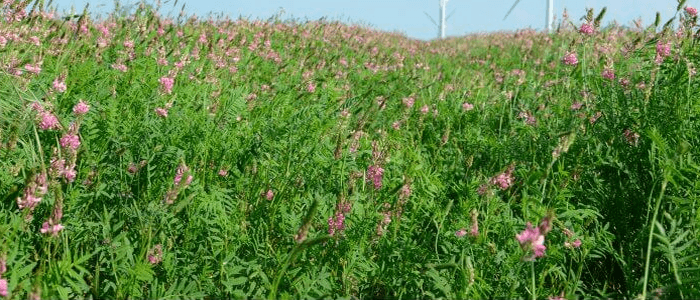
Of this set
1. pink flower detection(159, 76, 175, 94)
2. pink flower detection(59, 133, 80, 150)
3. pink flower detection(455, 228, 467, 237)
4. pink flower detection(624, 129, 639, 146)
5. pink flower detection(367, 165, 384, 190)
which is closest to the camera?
pink flower detection(59, 133, 80, 150)

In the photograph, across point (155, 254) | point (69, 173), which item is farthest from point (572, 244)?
point (69, 173)

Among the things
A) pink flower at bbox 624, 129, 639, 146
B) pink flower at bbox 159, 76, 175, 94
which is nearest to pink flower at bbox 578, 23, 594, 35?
pink flower at bbox 624, 129, 639, 146

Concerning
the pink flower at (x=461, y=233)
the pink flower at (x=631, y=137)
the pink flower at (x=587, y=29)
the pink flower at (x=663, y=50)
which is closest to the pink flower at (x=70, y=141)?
the pink flower at (x=461, y=233)

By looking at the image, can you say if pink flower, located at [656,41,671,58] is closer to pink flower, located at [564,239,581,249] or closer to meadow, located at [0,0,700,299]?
meadow, located at [0,0,700,299]

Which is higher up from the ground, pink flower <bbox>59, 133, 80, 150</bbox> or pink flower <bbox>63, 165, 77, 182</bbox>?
pink flower <bbox>59, 133, 80, 150</bbox>

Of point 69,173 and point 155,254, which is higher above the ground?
point 69,173

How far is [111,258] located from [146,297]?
19 cm

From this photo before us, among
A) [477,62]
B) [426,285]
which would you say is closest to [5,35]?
[426,285]

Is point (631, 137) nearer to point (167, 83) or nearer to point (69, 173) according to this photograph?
point (167, 83)

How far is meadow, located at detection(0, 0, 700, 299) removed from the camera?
246cm

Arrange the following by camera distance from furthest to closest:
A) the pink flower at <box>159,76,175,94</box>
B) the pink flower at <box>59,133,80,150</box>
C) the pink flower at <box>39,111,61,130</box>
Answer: the pink flower at <box>159,76,175,94</box> < the pink flower at <box>39,111,61,130</box> < the pink flower at <box>59,133,80,150</box>

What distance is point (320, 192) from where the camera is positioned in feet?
11.2

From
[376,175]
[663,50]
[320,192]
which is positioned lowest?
[320,192]

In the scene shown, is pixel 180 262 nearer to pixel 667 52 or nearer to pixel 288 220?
pixel 288 220
